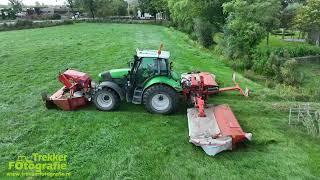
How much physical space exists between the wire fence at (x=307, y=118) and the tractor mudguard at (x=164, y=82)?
3.10 metres

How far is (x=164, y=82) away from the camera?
9.18 m

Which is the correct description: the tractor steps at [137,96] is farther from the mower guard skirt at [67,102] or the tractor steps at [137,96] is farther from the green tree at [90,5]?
the green tree at [90,5]

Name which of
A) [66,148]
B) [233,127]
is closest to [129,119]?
[66,148]

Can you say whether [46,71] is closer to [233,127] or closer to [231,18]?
[233,127]

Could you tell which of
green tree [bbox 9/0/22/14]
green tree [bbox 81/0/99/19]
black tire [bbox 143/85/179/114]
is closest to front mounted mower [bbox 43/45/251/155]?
black tire [bbox 143/85/179/114]

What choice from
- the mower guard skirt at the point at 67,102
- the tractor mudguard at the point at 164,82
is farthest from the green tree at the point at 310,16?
the mower guard skirt at the point at 67,102

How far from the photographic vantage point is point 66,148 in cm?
766

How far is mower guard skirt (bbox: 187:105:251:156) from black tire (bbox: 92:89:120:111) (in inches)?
86.3

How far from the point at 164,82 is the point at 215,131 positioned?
217 centimetres

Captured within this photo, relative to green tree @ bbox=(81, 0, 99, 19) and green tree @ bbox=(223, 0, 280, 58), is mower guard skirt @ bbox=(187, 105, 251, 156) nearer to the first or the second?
green tree @ bbox=(223, 0, 280, 58)

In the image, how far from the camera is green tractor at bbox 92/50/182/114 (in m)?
9.21

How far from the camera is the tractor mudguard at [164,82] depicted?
920cm

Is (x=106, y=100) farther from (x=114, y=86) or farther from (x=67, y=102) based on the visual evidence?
(x=67, y=102)

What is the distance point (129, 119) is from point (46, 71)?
24.5 ft
